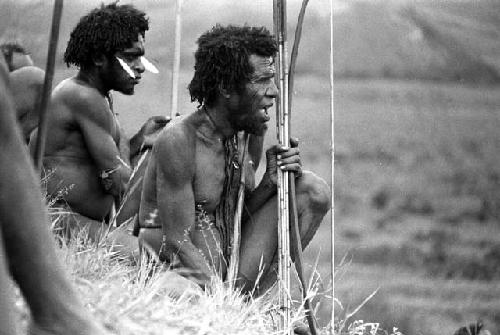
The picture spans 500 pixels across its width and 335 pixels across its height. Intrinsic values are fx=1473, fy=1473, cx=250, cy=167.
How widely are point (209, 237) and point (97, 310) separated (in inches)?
55.4

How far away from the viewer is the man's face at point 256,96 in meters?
5.49

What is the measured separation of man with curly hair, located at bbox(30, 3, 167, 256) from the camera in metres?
6.25

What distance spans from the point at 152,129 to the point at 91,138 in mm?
300

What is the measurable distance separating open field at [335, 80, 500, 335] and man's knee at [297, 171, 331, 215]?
99.1 inches

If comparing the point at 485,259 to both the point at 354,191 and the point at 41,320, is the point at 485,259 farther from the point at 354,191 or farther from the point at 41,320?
the point at 41,320

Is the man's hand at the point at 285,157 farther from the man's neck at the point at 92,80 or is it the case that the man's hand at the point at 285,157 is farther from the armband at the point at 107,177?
the man's neck at the point at 92,80

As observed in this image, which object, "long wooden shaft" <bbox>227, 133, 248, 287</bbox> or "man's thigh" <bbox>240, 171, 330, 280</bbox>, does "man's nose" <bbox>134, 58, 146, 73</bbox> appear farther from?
"man's thigh" <bbox>240, 171, 330, 280</bbox>

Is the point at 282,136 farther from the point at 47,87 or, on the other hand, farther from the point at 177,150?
the point at 47,87

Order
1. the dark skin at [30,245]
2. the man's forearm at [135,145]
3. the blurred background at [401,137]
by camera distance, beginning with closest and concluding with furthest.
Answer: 1. the dark skin at [30,245]
2. the man's forearm at [135,145]
3. the blurred background at [401,137]

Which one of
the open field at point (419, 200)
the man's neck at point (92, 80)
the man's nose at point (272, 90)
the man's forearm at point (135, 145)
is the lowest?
the open field at point (419, 200)

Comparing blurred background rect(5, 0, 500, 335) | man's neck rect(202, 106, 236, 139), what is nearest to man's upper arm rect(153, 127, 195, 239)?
man's neck rect(202, 106, 236, 139)

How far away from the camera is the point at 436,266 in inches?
330

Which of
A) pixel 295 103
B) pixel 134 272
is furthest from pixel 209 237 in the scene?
pixel 295 103

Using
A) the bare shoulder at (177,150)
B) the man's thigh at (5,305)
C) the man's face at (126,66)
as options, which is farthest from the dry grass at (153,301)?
the man's thigh at (5,305)
